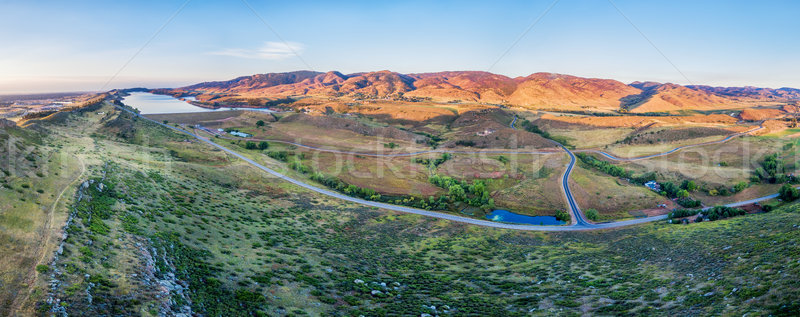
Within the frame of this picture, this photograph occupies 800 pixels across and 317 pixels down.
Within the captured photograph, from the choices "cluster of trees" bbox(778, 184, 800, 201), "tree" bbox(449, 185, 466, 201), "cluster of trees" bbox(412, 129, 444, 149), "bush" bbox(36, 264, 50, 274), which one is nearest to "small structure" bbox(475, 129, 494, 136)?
"cluster of trees" bbox(412, 129, 444, 149)

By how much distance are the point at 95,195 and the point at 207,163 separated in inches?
1741

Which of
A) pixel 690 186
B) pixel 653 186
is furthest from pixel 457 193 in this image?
pixel 690 186

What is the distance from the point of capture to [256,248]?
2956cm

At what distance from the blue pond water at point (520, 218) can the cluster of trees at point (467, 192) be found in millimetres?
2902

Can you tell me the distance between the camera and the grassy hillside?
16.3m

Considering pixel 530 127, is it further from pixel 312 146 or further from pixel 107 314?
pixel 107 314

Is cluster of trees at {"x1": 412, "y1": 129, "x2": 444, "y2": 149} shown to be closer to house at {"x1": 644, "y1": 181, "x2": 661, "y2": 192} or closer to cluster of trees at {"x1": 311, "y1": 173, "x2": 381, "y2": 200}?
cluster of trees at {"x1": 311, "y1": 173, "x2": 381, "y2": 200}

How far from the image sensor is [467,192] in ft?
248

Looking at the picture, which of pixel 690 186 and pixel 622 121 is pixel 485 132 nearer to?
pixel 690 186

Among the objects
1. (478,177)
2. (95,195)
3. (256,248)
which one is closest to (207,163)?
(95,195)

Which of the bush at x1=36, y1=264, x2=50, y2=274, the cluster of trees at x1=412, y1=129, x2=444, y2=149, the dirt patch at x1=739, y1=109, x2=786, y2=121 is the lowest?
the bush at x1=36, y1=264, x2=50, y2=274

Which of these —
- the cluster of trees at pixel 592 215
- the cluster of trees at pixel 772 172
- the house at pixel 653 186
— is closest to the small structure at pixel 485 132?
the house at pixel 653 186

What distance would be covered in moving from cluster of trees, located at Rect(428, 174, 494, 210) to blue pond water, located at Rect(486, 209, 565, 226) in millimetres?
2902

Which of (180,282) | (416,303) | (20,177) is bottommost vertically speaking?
(416,303)
